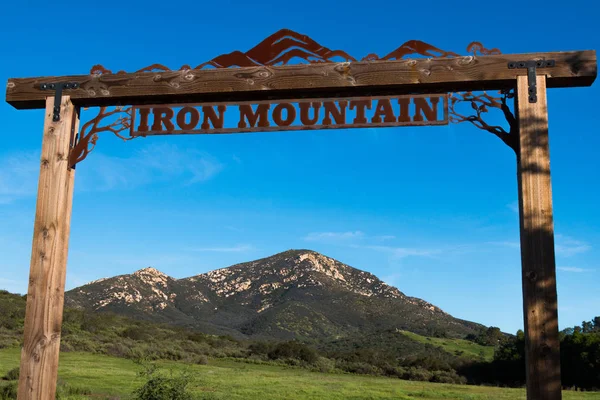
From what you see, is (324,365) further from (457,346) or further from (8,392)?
(457,346)

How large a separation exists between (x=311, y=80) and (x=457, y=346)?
46.4 meters

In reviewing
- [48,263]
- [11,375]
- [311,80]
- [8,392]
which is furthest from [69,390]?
[311,80]

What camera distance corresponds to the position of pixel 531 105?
19.5 ft

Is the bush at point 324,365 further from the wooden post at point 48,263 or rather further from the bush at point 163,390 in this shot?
the wooden post at point 48,263

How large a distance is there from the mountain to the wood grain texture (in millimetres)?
53946

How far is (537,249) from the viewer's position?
18.6 feet

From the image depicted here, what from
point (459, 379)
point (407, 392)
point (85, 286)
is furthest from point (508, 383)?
point (85, 286)

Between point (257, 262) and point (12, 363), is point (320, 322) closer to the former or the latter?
point (257, 262)

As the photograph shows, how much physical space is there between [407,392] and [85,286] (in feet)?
206

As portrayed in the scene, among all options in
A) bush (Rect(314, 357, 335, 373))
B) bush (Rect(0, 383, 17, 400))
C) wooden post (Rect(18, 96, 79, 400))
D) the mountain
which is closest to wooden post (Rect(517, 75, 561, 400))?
wooden post (Rect(18, 96, 79, 400))

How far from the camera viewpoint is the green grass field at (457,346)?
45844 mm

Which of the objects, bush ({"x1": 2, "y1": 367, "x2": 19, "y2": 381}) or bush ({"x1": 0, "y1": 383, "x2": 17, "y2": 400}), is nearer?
bush ({"x1": 0, "y1": 383, "x2": 17, "y2": 400})

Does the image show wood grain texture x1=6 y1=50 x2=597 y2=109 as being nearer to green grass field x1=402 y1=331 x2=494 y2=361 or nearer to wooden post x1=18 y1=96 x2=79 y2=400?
wooden post x1=18 y1=96 x2=79 y2=400

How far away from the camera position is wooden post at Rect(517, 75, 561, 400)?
5.46 metres
